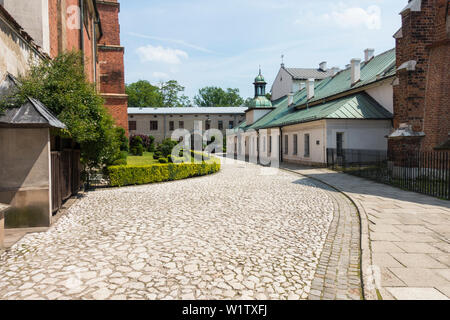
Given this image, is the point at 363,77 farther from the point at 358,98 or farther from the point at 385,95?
the point at 385,95

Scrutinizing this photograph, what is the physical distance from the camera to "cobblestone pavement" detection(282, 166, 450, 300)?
3.65m

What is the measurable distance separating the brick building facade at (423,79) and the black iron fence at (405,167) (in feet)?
2.52

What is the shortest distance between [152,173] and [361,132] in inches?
534

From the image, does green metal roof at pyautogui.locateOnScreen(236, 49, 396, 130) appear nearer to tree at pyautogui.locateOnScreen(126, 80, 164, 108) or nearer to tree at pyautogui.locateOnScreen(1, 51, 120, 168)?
tree at pyautogui.locateOnScreen(1, 51, 120, 168)

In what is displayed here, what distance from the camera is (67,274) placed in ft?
13.3

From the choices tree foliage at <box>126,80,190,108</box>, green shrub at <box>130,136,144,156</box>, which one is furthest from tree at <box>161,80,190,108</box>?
green shrub at <box>130,136,144,156</box>

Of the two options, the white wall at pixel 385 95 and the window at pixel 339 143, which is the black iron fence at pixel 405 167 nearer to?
the window at pixel 339 143

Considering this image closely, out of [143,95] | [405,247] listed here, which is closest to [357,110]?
[405,247]

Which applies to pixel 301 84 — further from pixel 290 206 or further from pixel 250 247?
pixel 250 247

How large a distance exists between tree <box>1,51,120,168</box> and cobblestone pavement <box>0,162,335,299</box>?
2226 millimetres

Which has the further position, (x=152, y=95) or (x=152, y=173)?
(x=152, y=95)

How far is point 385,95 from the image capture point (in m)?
19.8
